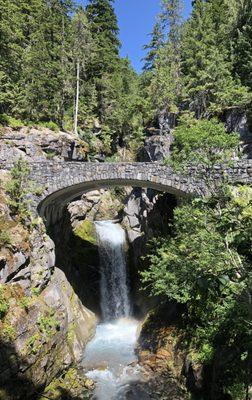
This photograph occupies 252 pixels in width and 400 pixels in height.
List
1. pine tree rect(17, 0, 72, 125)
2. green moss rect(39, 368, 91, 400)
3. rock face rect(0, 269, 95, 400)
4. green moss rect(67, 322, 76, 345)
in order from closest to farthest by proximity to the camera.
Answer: rock face rect(0, 269, 95, 400), green moss rect(39, 368, 91, 400), green moss rect(67, 322, 76, 345), pine tree rect(17, 0, 72, 125)

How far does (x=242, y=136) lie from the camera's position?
28.8 metres

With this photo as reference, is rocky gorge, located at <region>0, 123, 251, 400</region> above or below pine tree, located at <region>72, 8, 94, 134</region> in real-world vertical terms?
below

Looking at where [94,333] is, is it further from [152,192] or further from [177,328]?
[152,192]

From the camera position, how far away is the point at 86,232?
29734mm

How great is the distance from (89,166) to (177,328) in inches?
399

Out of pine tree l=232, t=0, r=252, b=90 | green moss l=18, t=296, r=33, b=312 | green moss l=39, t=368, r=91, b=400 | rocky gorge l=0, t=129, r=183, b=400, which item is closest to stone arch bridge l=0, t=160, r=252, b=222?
rocky gorge l=0, t=129, r=183, b=400

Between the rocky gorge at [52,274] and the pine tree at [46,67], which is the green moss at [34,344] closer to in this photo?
the rocky gorge at [52,274]

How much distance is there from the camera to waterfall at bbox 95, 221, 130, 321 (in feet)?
84.1

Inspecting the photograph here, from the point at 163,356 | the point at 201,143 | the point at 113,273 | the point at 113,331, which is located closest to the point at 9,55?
the point at 113,273

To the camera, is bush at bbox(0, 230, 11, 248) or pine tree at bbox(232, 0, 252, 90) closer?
bush at bbox(0, 230, 11, 248)

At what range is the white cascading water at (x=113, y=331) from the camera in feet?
55.2

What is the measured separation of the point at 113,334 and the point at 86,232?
9.66m

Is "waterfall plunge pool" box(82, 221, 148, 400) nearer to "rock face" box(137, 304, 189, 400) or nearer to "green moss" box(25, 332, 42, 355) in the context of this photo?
"rock face" box(137, 304, 189, 400)

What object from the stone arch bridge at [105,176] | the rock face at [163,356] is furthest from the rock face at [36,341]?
the stone arch bridge at [105,176]
